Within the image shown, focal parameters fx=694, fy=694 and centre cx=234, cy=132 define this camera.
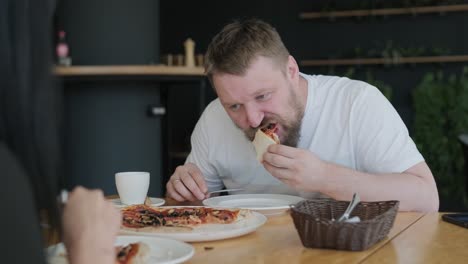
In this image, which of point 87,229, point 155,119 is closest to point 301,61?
point 155,119

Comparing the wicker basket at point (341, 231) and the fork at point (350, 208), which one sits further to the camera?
the fork at point (350, 208)

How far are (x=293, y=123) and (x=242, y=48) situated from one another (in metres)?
0.32

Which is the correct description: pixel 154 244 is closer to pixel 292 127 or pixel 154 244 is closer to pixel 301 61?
pixel 292 127

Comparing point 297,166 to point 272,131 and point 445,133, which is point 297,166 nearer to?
point 272,131

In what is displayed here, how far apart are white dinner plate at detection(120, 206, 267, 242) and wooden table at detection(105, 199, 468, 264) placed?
0.02 m

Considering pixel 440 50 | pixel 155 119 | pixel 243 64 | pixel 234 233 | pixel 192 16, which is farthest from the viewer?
pixel 192 16

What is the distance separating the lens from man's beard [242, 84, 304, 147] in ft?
7.71

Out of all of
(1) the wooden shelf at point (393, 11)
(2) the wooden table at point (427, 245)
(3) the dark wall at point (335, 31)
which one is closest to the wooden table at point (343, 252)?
(2) the wooden table at point (427, 245)

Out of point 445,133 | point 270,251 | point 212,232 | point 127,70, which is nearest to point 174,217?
point 212,232

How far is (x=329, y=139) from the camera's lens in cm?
245

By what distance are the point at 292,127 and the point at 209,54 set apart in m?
0.38

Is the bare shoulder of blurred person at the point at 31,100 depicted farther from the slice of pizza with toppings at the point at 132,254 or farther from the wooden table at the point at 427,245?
the wooden table at the point at 427,245

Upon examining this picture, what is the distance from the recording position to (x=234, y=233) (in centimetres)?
158

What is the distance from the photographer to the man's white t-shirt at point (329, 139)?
229cm
